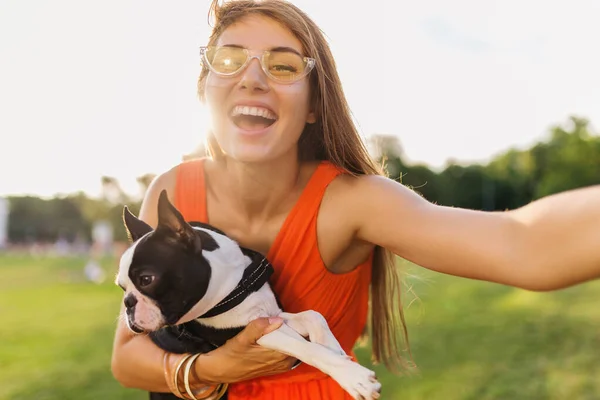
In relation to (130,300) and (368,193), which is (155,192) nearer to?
(130,300)

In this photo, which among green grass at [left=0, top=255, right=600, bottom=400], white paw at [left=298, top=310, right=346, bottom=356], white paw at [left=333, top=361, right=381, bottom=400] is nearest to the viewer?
white paw at [left=333, top=361, right=381, bottom=400]

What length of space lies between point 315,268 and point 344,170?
30 cm

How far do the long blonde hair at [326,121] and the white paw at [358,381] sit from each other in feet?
2.00

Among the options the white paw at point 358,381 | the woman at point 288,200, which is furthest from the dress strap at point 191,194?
the white paw at point 358,381

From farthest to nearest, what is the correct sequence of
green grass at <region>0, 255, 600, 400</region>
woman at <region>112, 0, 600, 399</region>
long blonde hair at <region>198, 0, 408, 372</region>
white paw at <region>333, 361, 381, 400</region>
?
green grass at <region>0, 255, 600, 400</region> → long blonde hair at <region>198, 0, 408, 372</region> → woman at <region>112, 0, 600, 399</region> → white paw at <region>333, 361, 381, 400</region>

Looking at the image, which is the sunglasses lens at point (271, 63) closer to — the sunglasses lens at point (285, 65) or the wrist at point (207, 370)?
the sunglasses lens at point (285, 65)

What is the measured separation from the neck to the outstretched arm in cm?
24

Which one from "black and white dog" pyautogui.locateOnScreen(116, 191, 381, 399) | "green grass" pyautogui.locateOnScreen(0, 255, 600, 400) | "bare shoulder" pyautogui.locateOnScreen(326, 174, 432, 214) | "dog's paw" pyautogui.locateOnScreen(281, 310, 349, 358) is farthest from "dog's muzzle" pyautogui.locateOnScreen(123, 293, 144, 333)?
"green grass" pyautogui.locateOnScreen(0, 255, 600, 400)

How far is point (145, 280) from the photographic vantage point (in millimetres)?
1517

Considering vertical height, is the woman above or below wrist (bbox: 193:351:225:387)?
above

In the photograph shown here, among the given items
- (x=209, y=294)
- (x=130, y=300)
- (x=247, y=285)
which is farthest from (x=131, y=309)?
(x=247, y=285)

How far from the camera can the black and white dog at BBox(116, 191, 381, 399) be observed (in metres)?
1.51

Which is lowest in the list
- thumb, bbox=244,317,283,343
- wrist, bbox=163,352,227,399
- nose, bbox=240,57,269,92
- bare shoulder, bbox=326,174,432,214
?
wrist, bbox=163,352,227,399

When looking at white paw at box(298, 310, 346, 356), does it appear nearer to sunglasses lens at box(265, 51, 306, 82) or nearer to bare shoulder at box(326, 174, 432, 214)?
bare shoulder at box(326, 174, 432, 214)
